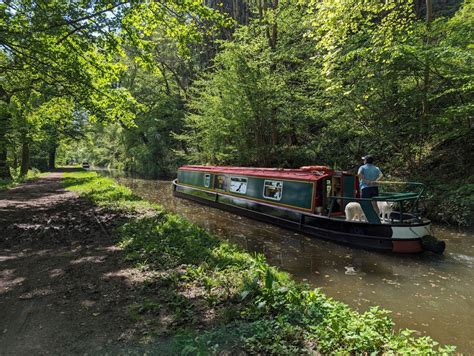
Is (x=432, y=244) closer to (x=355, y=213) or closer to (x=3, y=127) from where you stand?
(x=355, y=213)

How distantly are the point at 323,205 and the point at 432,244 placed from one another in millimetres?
3220

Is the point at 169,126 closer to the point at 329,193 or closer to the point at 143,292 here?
the point at 329,193

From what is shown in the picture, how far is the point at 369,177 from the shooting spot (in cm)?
Result: 895

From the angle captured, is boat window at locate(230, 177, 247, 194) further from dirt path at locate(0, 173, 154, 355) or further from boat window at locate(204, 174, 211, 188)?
dirt path at locate(0, 173, 154, 355)

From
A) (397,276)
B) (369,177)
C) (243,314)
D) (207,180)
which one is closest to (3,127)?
(207,180)

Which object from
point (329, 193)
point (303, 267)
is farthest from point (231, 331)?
point (329, 193)

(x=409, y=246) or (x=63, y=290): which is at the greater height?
(x=63, y=290)

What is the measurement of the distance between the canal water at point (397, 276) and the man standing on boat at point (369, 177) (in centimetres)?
157

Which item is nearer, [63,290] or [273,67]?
[63,290]

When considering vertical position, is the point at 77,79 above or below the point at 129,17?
below

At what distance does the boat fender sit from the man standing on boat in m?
1.30

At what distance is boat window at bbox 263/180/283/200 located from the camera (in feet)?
38.6

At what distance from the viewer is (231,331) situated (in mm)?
3312

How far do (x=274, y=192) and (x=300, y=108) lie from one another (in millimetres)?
6851
